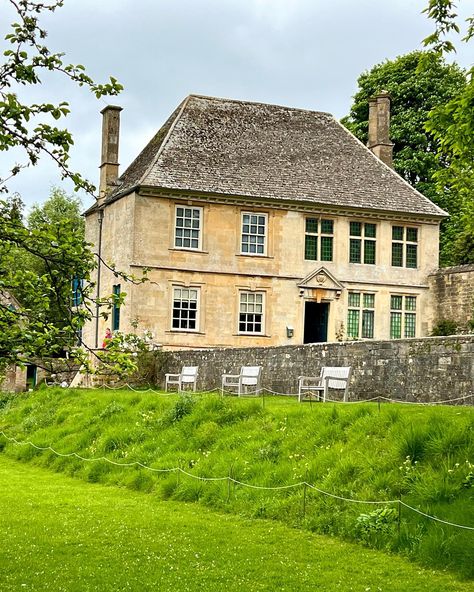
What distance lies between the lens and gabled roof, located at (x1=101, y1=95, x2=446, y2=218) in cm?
3925

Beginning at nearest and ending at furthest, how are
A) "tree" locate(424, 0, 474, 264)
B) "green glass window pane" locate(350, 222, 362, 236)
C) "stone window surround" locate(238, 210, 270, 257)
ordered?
"tree" locate(424, 0, 474, 264) → "stone window surround" locate(238, 210, 270, 257) → "green glass window pane" locate(350, 222, 362, 236)

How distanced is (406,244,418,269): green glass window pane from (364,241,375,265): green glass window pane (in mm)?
1591

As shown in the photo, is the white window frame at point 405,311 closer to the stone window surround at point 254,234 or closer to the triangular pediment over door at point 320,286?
the triangular pediment over door at point 320,286

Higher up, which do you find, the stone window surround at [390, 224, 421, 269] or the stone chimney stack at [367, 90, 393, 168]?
the stone chimney stack at [367, 90, 393, 168]

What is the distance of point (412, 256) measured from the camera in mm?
41812

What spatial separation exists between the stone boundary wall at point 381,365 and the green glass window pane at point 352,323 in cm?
1219

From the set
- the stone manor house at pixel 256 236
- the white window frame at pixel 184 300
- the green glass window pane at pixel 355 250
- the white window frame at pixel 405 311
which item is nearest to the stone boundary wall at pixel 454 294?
the stone manor house at pixel 256 236

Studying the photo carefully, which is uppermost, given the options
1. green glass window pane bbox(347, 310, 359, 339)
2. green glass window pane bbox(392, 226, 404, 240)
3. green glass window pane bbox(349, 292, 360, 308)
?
green glass window pane bbox(392, 226, 404, 240)

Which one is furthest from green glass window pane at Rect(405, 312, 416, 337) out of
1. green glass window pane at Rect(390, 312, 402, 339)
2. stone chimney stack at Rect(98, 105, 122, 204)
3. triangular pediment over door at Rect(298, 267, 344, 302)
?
stone chimney stack at Rect(98, 105, 122, 204)

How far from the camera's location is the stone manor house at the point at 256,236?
38094 mm

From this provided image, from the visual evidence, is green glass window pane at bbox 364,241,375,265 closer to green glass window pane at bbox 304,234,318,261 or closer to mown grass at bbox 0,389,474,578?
green glass window pane at bbox 304,234,318,261

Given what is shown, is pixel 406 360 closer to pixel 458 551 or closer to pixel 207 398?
pixel 207 398

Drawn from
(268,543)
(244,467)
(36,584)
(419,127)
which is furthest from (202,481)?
(419,127)

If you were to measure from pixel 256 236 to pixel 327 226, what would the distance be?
10.3 feet
